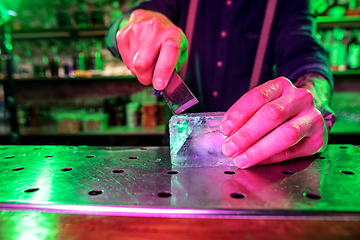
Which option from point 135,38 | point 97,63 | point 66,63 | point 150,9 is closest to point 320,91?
point 135,38

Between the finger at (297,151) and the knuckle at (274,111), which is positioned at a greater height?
the knuckle at (274,111)

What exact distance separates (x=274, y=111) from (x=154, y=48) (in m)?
0.31

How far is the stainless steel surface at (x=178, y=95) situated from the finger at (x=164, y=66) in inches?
0.6

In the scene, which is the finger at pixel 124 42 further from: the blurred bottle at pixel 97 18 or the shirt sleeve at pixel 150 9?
the blurred bottle at pixel 97 18

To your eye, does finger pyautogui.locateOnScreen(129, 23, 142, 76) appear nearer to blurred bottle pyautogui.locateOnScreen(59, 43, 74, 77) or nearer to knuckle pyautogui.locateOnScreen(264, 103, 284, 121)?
knuckle pyautogui.locateOnScreen(264, 103, 284, 121)

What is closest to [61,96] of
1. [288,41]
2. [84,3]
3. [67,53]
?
[67,53]

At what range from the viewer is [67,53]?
2422mm

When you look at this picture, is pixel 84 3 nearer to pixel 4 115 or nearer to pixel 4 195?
pixel 4 115

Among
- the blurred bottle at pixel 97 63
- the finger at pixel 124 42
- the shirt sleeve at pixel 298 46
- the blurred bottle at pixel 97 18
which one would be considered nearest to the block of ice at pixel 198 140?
the finger at pixel 124 42

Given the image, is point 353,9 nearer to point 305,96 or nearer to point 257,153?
point 305,96

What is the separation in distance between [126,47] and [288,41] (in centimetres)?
72

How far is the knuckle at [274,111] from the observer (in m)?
0.49

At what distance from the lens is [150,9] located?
99 cm

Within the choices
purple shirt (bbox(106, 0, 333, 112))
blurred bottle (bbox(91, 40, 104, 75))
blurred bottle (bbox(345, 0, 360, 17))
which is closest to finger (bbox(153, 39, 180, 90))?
purple shirt (bbox(106, 0, 333, 112))
